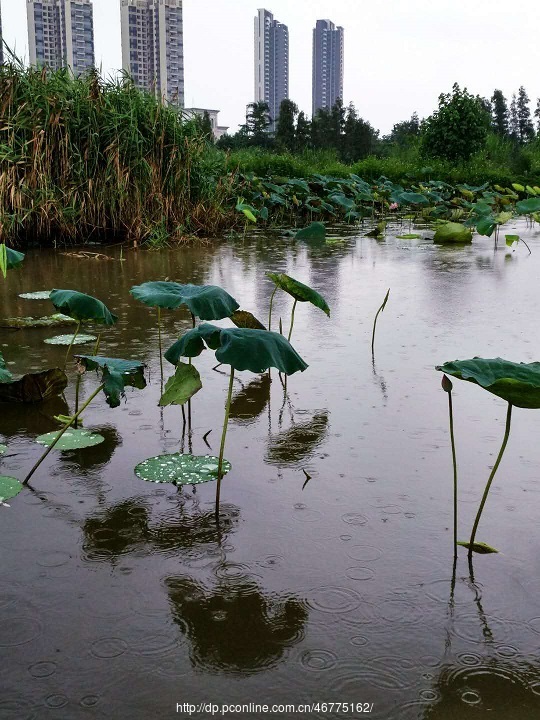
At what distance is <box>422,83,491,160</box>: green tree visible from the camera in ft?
45.9

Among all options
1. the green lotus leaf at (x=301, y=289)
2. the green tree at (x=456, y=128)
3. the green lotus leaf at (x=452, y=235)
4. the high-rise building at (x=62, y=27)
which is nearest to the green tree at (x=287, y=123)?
the green tree at (x=456, y=128)

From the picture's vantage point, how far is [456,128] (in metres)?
14.1

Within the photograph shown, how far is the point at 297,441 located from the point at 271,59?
7473cm

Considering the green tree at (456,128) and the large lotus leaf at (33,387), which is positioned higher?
the green tree at (456,128)

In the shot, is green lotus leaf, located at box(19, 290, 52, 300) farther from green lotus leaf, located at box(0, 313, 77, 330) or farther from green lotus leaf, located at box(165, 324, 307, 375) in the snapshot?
green lotus leaf, located at box(165, 324, 307, 375)

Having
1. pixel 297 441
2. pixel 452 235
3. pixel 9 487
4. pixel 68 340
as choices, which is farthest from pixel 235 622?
Result: pixel 452 235

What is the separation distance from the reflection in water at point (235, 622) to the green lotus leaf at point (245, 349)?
1.36ft

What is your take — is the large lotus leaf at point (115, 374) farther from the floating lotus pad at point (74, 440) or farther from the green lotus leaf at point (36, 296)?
the green lotus leaf at point (36, 296)

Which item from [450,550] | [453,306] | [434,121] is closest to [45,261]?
[453,306]

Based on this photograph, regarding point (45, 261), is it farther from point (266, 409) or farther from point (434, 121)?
point (434, 121)

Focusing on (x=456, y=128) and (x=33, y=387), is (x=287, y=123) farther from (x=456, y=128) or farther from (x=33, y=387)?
(x=33, y=387)

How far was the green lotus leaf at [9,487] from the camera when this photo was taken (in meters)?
1.56

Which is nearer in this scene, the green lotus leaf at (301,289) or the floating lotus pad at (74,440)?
the floating lotus pad at (74,440)

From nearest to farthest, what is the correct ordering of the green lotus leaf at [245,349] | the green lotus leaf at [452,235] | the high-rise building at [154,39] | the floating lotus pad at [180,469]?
the green lotus leaf at [245,349], the floating lotus pad at [180,469], the green lotus leaf at [452,235], the high-rise building at [154,39]
